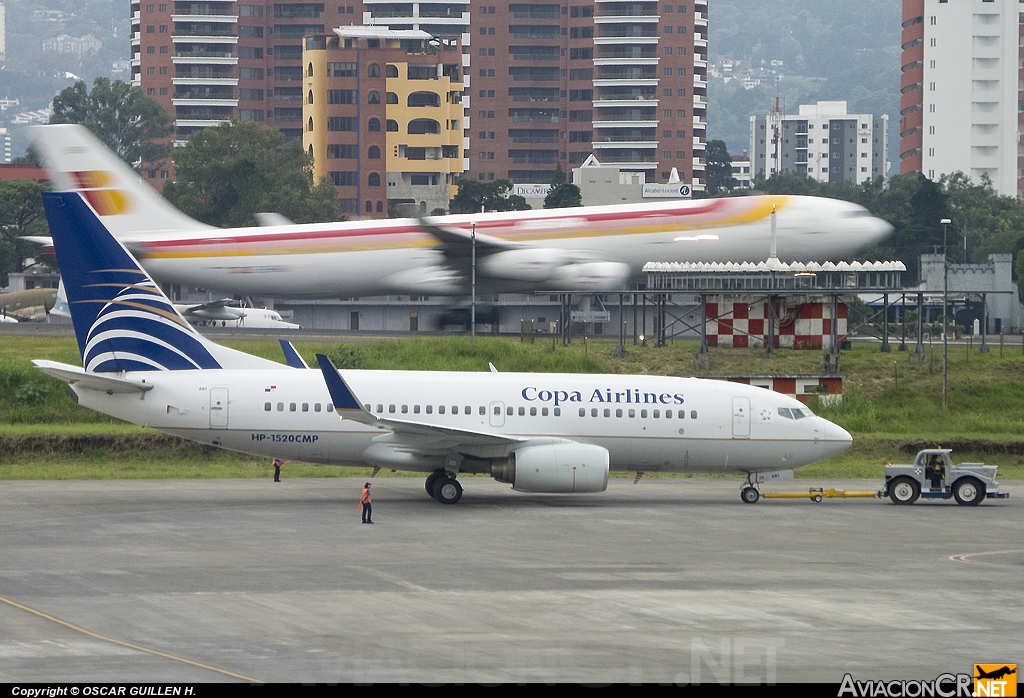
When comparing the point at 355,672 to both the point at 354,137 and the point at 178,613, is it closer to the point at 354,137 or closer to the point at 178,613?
the point at 178,613

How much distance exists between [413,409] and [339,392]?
337 centimetres

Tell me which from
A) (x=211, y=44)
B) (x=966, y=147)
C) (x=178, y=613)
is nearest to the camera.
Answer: (x=178, y=613)

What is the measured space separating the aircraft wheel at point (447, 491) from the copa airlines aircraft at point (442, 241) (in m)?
37.6

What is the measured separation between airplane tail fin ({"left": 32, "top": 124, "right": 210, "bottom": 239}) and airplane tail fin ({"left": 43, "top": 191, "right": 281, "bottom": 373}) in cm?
3407

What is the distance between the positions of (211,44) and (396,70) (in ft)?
146

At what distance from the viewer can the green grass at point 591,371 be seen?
43.0 m

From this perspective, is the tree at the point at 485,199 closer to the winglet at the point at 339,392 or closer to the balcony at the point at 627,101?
the balcony at the point at 627,101

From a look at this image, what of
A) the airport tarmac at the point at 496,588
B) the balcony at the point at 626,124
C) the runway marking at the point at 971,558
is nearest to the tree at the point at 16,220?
the balcony at the point at 626,124

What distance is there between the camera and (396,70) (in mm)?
167875

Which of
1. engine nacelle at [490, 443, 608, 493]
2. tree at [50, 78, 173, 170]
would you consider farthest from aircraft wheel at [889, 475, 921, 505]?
tree at [50, 78, 173, 170]

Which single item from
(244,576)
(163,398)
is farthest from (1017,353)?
(244,576)

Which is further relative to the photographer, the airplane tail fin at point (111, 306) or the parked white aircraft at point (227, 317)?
the parked white aircraft at point (227, 317)

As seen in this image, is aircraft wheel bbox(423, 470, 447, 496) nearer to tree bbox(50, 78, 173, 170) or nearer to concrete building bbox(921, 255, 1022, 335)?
concrete building bbox(921, 255, 1022, 335)

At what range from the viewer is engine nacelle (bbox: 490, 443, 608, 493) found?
110 feet
